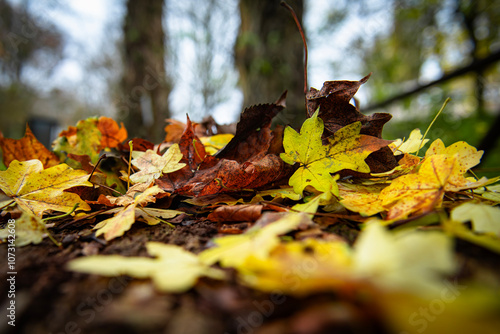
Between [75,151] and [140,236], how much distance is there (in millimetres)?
574

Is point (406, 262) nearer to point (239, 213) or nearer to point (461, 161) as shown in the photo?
point (239, 213)

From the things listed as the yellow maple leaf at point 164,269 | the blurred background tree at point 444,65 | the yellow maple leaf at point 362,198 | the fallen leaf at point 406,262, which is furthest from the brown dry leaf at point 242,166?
the blurred background tree at point 444,65

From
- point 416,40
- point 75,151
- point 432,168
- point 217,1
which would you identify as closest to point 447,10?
point 416,40

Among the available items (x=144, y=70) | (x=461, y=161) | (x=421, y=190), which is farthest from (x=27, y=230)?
(x=144, y=70)

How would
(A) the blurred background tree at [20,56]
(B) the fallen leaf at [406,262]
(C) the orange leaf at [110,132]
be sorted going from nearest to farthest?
(B) the fallen leaf at [406,262] → (C) the orange leaf at [110,132] → (A) the blurred background tree at [20,56]

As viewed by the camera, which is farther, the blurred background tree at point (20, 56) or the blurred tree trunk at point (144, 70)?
the blurred background tree at point (20, 56)

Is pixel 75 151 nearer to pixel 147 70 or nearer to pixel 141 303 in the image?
pixel 141 303

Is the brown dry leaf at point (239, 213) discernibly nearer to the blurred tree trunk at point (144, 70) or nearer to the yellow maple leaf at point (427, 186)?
the yellow maple leaf at point (427, 186)

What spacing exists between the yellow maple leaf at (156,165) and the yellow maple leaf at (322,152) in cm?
25

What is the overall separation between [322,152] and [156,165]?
0.38 metres

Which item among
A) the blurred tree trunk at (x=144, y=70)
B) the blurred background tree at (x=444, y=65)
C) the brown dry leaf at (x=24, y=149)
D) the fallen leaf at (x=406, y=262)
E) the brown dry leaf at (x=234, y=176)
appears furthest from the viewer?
the blurred tree trunk at (x=144, y=70)

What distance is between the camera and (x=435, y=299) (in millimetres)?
199

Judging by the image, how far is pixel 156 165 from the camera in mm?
623

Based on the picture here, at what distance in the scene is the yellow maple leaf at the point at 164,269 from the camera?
252 mm
